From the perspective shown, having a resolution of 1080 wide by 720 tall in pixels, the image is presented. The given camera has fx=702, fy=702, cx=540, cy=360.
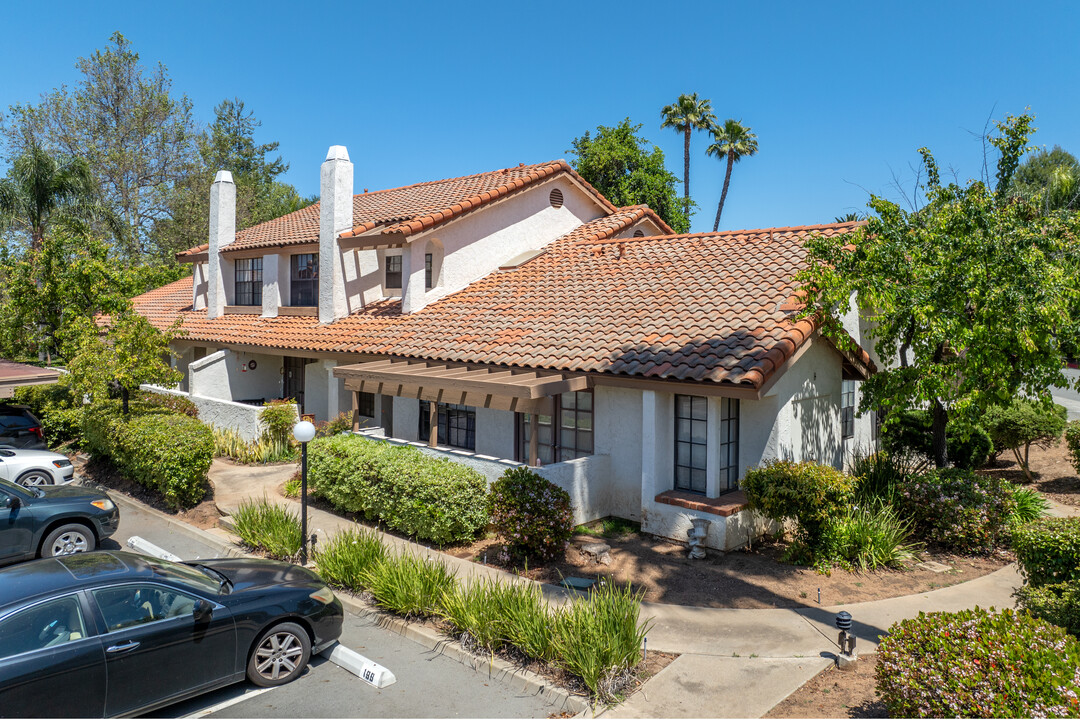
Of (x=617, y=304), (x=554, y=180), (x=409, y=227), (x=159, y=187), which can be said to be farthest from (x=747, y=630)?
(x=159, y=187)

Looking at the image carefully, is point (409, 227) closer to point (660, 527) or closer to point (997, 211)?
point (660, 527)

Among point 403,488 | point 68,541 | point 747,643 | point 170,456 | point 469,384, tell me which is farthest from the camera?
point 170,456

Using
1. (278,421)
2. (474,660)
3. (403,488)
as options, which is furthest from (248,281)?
(474,660)

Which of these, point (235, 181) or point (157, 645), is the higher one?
point (235, 181)

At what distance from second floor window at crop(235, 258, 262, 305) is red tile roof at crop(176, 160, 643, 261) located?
67 cm

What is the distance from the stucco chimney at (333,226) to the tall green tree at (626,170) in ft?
55.4

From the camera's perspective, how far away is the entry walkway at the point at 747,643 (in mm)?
6500

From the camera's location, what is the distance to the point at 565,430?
13.3 meters

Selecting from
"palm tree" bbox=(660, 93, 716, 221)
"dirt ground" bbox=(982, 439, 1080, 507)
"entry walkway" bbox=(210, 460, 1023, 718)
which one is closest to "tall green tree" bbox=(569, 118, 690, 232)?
"palm tree" bbox=(660, 93, 716, 221)

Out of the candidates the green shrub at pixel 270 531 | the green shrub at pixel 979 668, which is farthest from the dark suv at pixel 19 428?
the green shrub at pixel 979 668

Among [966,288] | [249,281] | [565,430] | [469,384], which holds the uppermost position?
[249,281]

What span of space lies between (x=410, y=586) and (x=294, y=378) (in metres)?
14.6

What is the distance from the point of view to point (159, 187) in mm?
42938

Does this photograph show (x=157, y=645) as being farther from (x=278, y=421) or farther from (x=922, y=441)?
(x=922, y=441)
